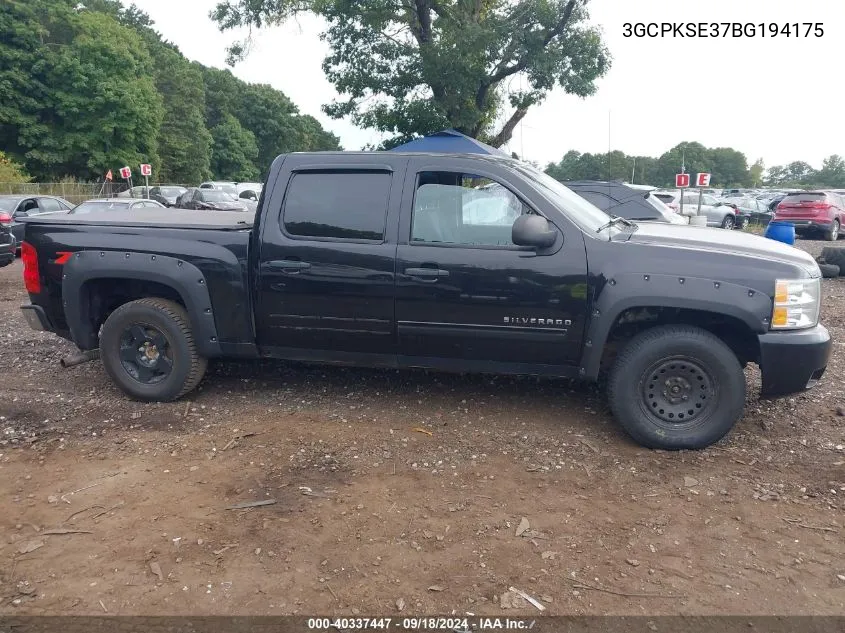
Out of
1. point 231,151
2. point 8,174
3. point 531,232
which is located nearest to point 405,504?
point 531,232

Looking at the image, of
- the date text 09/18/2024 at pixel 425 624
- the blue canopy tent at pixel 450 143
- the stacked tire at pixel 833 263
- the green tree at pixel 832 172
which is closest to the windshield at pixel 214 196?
the blue canopy tent at pixel 450 143

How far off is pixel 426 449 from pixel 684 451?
5.29 feet

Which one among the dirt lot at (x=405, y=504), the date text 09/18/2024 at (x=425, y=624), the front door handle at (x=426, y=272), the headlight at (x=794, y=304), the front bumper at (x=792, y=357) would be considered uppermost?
the front door handle at (x=426, y=272)

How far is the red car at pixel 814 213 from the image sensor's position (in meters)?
20.3

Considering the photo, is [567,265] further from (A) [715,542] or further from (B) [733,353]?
(A) [715,542]

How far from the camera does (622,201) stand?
37.2ft

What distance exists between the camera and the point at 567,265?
4145 millimetres

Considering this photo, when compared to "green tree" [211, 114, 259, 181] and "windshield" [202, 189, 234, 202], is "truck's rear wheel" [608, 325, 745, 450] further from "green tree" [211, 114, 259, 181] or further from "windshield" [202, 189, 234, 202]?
Answer: "green tree" [211, 114, 259, 181]

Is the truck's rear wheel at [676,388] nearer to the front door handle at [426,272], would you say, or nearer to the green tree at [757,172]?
the front door handle at [426,272]

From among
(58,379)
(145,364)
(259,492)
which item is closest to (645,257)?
(259,492)

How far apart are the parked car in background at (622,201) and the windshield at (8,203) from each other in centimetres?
1237

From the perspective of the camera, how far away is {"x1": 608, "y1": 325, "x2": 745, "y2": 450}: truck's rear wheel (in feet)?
13.2

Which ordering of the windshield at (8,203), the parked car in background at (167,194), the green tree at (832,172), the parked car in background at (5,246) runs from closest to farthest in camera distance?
the parked car in background at (5,246)
the windshield at (8,203)
the parked car in background at (167,194)
the green tree at (832,172)

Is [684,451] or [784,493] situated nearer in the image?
[784,493]
